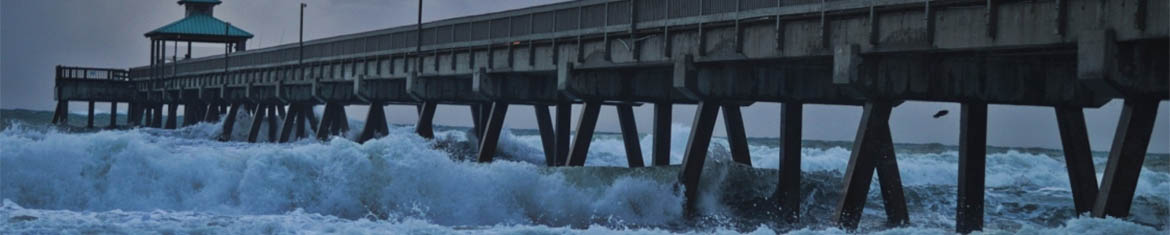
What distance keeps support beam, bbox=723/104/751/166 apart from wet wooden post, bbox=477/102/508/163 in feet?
23.4

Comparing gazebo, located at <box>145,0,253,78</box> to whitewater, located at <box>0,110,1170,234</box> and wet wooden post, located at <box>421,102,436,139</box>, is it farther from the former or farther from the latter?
whitewater, located at <box>0,110,1170,234</box>

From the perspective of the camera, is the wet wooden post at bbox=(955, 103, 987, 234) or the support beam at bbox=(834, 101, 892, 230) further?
the support beam at bbox=(834, 101, 892, 230)

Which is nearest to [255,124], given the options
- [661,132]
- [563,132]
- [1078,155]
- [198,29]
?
[198,29]

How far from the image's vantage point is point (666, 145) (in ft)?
88.9

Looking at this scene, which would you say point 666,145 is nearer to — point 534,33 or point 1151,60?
point 534,33

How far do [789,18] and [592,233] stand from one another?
16.8 ft

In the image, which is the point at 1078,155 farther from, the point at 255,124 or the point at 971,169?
the point at 255,124

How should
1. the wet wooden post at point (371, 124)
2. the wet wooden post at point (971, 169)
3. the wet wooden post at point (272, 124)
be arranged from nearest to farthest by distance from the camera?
the wet wooden post at point (971, 169) → the wet wooden post at point (371, 124) → the wet wooden post at point (272, 124)

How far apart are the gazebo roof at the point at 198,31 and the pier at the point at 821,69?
42.7 metres

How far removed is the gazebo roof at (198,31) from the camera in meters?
79.1

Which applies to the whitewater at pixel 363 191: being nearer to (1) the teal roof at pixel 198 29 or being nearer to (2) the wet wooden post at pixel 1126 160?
(2) the wet wooden post at pixel 1126 160

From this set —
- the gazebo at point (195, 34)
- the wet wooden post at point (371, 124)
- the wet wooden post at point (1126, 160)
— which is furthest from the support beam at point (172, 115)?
the wet wooden post at point (1126, 160)

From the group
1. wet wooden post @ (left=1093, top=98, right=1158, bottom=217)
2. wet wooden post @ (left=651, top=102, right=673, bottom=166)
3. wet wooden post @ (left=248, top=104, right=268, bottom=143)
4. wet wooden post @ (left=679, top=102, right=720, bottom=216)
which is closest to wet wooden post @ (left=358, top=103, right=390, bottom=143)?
wet wooden post @ (left=651, top=102, right=673, bottom=166)

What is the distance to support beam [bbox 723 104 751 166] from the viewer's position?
2570 cm
